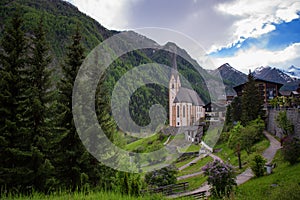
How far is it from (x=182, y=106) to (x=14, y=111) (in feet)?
197

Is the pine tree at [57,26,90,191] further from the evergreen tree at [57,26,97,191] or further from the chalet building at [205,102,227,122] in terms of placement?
the chalet building at [205,102,227,122]

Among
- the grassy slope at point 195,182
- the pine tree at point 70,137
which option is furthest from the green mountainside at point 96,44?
the pine tree at point 70,137

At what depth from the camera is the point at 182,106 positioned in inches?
2753

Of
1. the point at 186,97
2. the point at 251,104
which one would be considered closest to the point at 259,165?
the point at 251,104

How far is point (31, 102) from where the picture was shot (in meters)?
12.4

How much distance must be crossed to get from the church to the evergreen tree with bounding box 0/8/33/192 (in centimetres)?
5528

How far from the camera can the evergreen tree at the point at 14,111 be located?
36.9 feet

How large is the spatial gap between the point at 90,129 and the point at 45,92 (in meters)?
3.05

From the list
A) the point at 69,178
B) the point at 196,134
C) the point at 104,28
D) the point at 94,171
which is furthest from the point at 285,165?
the point at 104,28

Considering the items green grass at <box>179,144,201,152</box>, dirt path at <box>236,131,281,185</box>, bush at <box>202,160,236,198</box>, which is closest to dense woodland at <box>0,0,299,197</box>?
dirt path at <box>236,131,281,185</box>

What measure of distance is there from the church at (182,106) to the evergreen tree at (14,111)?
55.3 m

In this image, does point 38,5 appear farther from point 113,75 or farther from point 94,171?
point 94,171

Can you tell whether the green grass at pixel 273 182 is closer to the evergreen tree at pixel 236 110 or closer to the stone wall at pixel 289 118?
the stone wall at pixel 289 118

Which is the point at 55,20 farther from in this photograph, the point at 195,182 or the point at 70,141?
the point at 70,141
